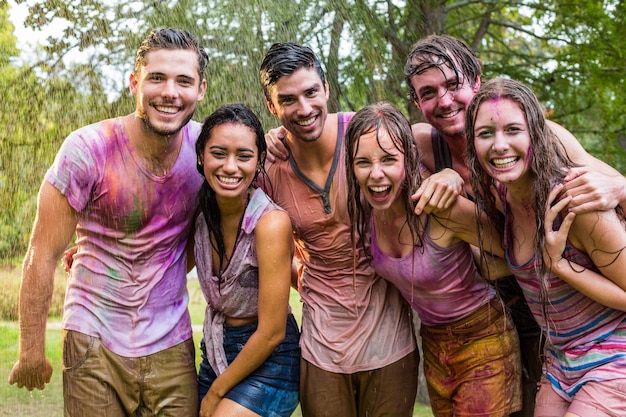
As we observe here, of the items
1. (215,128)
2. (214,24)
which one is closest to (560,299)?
(215,128)

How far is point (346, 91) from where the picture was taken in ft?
22.5

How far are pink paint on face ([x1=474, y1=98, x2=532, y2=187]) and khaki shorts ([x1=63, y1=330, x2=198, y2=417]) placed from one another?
5.52ft

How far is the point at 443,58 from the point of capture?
3.61 meters

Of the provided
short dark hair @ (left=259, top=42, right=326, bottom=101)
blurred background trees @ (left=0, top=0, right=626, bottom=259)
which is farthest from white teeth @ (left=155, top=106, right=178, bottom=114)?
blurred background trees @ (left=0, top=0, right=626, bottom=259)

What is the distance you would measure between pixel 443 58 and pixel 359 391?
65.1 inches

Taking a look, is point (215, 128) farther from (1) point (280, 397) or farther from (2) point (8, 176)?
(2) point (8, 176)

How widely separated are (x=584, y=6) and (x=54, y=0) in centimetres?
458

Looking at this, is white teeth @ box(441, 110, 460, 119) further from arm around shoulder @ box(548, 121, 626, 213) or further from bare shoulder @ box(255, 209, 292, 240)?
bare shoulder @ box(255, 209, 292, 240)

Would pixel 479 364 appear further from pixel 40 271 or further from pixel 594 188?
pixel 40 271

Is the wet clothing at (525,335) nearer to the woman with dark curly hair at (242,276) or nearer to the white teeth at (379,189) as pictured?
the white teeth at (379,189)

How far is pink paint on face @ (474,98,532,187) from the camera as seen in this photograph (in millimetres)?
3049

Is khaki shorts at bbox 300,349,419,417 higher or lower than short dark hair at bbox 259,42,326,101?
lower

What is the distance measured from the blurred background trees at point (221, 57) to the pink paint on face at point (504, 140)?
2.79 metres

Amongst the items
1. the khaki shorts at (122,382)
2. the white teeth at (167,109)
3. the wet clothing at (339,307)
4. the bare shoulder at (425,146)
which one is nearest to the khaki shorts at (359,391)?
the wet clothing at (339,307)
